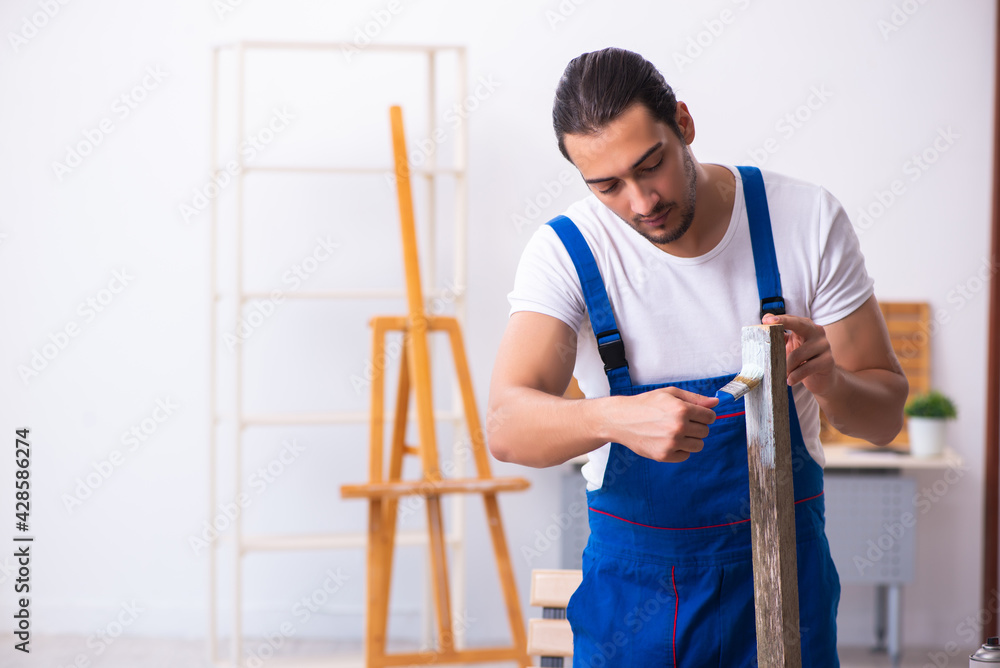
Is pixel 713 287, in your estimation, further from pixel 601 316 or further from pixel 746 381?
pixel 746 381

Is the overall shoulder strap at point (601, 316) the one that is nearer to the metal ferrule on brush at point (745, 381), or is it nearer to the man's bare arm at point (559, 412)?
the man's bare arm at point (559, 412)

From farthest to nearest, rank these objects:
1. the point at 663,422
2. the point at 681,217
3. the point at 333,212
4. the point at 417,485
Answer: the point at 333,212
the point at 417,485
the point at 681,217
the point at 663,422

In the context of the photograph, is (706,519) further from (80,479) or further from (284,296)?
(80,479)

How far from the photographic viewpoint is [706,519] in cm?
129

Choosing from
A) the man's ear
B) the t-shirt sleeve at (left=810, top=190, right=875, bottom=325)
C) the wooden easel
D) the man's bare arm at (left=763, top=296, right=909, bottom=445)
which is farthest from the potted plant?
the man's ear

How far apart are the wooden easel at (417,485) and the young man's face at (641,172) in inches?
55.2

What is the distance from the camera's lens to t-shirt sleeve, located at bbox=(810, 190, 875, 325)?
1.27 metres

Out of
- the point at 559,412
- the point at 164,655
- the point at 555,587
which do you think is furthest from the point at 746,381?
→ the point at 164,655

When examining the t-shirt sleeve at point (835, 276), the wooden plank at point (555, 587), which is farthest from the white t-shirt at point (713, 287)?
the wooden plank at point (555, 587)

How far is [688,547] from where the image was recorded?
1274 millimetres

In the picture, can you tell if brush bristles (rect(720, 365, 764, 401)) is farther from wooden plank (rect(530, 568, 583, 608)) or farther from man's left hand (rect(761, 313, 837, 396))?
wooden plank (rect(530, 568, 583, 608))

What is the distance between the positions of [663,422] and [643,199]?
1.11 ft

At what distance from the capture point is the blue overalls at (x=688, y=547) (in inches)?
48.8

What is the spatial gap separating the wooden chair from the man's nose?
0.68 m
